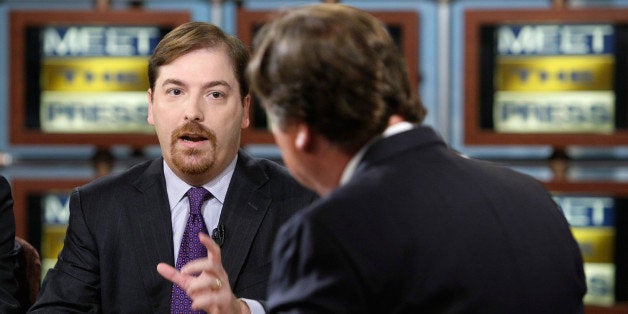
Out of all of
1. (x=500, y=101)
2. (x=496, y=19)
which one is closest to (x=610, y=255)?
(x=500, y=101)

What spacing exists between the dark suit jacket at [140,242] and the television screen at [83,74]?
2.11 m

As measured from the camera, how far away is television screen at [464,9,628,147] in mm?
4172

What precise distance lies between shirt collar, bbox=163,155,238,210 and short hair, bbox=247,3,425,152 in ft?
2.86

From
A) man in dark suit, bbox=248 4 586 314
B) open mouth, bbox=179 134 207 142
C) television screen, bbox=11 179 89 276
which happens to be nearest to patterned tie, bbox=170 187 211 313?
open mouth, bbox=179 134 207 142

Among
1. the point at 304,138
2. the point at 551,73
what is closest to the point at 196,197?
the point at 304,138

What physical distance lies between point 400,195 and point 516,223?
175mm

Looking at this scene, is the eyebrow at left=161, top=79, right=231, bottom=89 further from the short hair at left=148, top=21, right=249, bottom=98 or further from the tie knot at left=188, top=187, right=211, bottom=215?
the tie knot at left=188, top=187, right=211, bottom=215

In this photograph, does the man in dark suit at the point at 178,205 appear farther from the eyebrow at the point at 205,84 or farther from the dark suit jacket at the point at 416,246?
the dark suit jacket at the point at 416,246

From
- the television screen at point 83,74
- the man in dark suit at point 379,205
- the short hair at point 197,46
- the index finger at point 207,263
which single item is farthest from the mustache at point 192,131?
the television screen at point 83,74

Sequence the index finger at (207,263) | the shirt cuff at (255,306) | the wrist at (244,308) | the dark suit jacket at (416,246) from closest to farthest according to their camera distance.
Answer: the dark suit jacket at (416,246) < the index finger at (207,263) < the wrist at (244,308) < the shirt cuff at (255,306)

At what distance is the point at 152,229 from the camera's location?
7.03ft

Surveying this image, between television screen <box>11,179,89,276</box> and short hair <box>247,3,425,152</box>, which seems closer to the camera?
short hair <box>247,3,425,152</box>

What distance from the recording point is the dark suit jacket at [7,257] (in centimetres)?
218

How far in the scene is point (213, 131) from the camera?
82.2 inches
